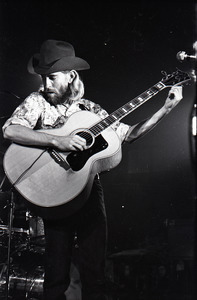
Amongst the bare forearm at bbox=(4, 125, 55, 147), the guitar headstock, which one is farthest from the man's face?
the guitar headstock

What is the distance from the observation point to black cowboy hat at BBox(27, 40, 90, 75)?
217cm

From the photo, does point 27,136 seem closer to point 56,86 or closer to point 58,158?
point 58,158

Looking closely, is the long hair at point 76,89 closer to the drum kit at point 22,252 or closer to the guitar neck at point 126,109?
the guitar neck at point 126,109

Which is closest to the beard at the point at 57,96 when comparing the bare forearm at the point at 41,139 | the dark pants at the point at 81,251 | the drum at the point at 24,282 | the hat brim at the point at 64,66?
the hat brim at the point at 64,66

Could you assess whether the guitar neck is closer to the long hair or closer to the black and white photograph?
the black and white photograph

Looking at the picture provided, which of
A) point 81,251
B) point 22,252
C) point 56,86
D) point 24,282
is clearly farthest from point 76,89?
point 24,282

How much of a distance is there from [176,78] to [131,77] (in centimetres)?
36

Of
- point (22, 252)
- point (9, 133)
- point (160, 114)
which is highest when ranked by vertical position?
point (160, 114)

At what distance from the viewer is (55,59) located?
2189mm

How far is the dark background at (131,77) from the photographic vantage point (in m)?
2.08

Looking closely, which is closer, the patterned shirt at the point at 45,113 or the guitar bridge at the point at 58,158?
the guitar bridge at the point at 58,158

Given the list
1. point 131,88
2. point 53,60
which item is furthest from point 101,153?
point 53,60

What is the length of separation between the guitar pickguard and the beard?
0.43m

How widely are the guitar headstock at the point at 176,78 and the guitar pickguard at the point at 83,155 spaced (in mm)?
623
